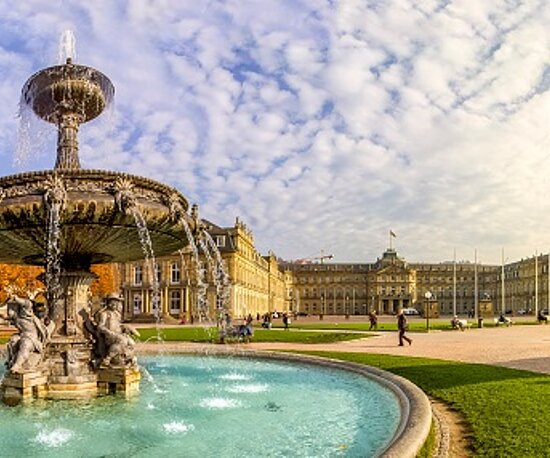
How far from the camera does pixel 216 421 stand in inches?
317

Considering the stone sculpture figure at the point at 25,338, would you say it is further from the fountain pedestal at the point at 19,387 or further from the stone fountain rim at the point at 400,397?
the stone fountain rim at the point at 400,397

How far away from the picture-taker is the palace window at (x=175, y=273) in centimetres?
7350

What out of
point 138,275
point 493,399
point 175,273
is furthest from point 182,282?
point 493,399

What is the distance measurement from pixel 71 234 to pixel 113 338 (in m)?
2.14

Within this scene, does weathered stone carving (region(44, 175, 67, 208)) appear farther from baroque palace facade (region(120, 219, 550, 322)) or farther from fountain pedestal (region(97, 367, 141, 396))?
baroque palace facade (region(120, 219, 550, 322))

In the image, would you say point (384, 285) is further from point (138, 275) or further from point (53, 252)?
point (53, 252)

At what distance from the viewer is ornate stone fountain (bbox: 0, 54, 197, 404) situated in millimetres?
9438

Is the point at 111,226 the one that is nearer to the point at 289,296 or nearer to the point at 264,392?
the point at 264,392

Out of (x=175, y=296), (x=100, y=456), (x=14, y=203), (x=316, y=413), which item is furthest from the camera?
(x=175, y=296)

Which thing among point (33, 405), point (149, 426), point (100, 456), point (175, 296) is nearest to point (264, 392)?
point (149, 426)

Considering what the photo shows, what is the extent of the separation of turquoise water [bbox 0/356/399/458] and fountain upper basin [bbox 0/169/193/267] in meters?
2.95

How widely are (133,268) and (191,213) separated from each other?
211ft

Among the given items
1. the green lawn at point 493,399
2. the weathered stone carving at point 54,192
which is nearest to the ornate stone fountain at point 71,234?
the weathered stone carving at point 54,192

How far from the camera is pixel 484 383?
37.7 feet
